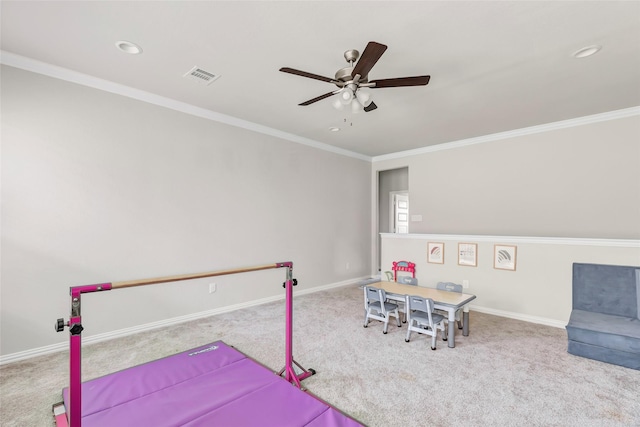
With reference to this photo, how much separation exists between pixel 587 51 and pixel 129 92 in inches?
190

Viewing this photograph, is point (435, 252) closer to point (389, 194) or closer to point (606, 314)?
point (606, 314)

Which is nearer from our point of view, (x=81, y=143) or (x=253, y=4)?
(x=253, y=4)

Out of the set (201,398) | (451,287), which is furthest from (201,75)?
(451,287)

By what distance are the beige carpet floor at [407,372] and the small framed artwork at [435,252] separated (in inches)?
45.7

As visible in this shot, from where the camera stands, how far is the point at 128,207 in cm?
353

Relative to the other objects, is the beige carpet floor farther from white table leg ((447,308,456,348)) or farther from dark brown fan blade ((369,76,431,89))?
dark brown fan blade ((369,76,431,89))

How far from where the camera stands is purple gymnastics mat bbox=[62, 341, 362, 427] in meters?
1.89

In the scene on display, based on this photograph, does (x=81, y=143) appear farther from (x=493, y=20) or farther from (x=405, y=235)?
(x=405, y=235)

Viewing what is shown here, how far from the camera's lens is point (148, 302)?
12.0 feet

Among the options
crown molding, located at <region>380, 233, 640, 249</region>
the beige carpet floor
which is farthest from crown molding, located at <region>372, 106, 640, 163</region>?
the beige carpet floor

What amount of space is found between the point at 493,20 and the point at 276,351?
359cm

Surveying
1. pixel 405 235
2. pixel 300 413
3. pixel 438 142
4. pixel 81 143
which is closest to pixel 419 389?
pixel 300 413

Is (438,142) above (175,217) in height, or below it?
above

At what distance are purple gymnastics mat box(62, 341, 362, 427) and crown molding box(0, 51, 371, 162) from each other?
3.03 metres
